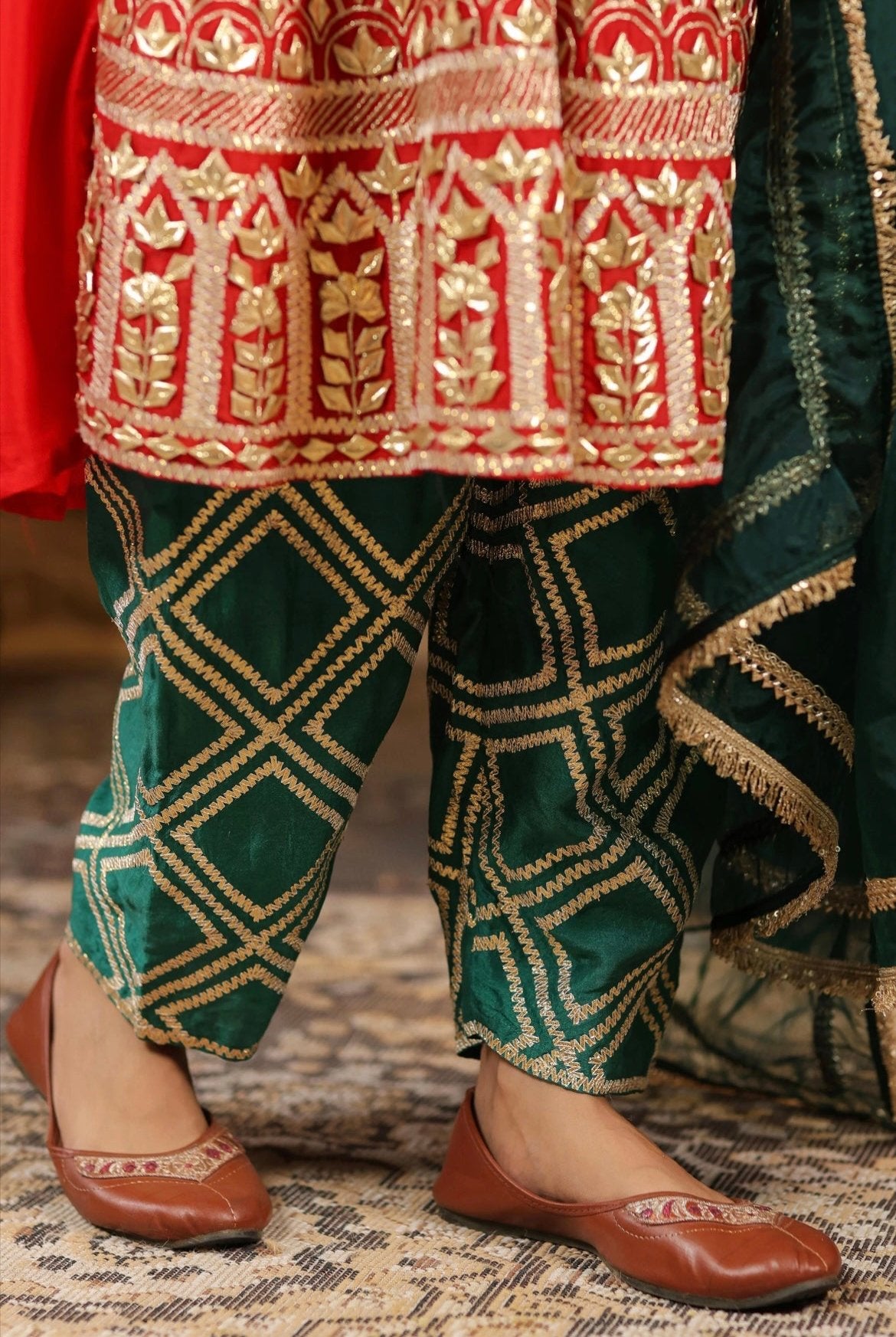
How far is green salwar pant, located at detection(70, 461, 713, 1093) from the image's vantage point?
81 centimetres

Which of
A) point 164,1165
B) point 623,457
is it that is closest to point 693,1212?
point 164,1165

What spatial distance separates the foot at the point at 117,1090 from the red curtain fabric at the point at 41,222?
34 centimetres

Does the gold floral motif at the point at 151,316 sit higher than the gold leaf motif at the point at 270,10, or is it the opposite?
the gold leaf motif at the point at 270,10

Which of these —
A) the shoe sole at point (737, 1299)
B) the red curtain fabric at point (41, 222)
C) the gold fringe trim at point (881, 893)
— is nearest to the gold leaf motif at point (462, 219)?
the red curtain fabric at point (41, 222)

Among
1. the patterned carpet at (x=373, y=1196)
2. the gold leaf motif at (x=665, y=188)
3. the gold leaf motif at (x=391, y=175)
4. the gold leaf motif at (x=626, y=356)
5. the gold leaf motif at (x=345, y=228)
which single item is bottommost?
the patterned carpet at (x=373, y=1196)

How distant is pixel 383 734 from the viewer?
894 millimetres

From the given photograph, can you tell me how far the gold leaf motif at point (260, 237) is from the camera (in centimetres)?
Result: 67

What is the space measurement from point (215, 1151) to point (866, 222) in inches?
25.5

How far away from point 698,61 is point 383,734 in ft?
1.34

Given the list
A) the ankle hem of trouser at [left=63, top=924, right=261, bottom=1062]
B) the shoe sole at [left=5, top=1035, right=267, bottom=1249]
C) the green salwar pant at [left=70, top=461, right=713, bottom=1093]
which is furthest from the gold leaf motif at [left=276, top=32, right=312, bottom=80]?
the shoe sole at [left=5, top=1035, right=267, bottom=1249]

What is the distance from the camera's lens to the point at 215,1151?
90 centimetres

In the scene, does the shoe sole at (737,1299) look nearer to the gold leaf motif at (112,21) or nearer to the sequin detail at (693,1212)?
the sequin detail at (693,1212)

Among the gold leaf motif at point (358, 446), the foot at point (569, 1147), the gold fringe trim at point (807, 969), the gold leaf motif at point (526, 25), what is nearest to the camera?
the gold leaf motif at point (526, 25)

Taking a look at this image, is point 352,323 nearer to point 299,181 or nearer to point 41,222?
point 299,181
